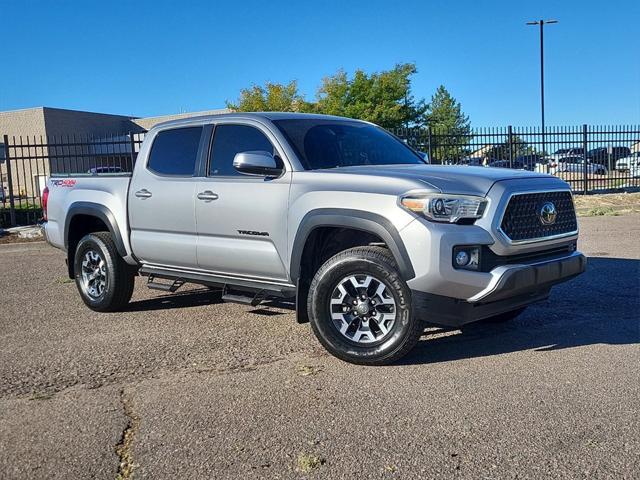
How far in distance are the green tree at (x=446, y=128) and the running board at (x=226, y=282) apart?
43.1 feet

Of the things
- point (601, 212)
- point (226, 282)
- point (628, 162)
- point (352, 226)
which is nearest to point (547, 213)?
point (352, 226)

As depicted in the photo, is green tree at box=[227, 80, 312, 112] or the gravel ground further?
green tree at box=[227, 80, 312, 112]

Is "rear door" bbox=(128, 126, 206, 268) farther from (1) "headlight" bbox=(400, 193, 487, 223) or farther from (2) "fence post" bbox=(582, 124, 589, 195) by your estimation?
(2) "fence post" bbox=(582, 124, 589, 195)

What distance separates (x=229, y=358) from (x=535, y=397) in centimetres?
227

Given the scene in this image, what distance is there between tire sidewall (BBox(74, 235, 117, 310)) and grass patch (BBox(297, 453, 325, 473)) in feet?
12.8

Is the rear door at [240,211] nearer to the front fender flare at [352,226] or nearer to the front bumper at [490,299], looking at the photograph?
the front fender flare at [352,226]

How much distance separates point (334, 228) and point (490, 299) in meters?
1.30

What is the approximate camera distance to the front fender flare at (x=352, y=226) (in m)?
4.43

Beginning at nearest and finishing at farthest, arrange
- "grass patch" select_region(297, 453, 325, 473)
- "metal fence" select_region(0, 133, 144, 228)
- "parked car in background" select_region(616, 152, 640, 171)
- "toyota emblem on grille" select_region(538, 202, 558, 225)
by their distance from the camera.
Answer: "grass patch" select_region(297, 453, 325, 473)
"toyota emblem on grille" select_region(538, 202, 558, 225)
"metal fence" select_region(0, 133, 144, 228)
"parked car in background" select_region(616, 152, 640, 171)

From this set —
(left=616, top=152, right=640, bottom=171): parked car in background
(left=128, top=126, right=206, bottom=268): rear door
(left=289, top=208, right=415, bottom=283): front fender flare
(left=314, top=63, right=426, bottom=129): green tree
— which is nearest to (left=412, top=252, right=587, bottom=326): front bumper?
(left=289, top=208, right=415, bottom=283): front fender flare

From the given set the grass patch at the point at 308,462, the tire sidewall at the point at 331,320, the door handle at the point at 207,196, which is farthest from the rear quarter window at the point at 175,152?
the grass patch at the point at 308,462

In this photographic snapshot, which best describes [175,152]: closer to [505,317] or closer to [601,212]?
[505,317]

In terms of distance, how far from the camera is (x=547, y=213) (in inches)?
191

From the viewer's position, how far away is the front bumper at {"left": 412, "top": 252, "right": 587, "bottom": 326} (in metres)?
4.36
